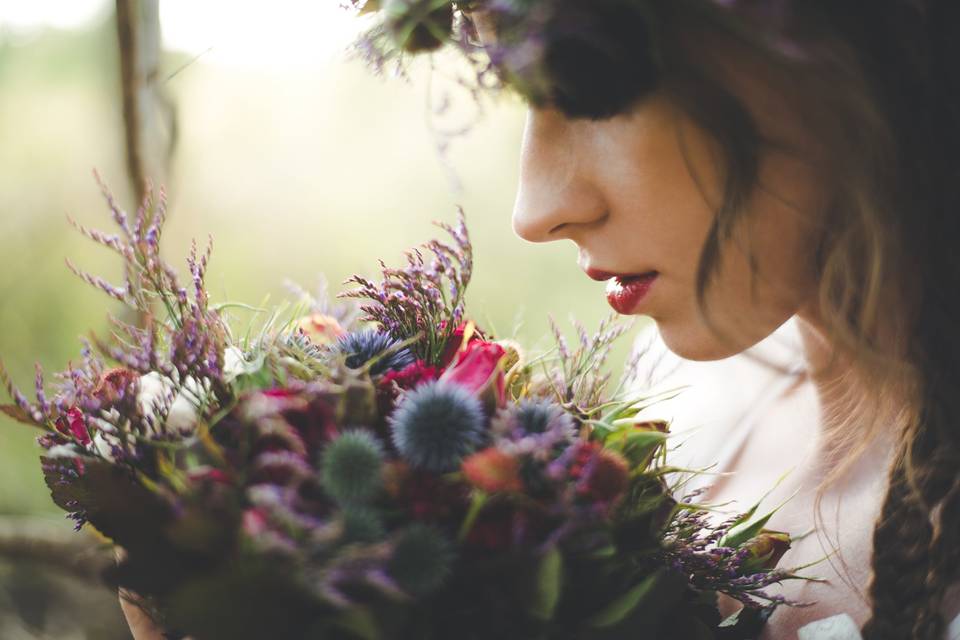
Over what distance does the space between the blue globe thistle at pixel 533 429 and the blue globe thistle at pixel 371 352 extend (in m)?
0.10

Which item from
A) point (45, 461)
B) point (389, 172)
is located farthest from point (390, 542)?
point (389, 172)

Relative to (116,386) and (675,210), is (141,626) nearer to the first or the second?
(116,386)

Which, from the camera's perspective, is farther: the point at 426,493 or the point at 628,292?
the point at 628,292

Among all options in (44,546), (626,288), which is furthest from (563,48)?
(44,546)

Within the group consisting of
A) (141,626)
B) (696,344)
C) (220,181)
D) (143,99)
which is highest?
(220,181)

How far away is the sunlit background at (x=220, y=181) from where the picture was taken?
131 cm

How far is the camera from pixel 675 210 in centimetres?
60

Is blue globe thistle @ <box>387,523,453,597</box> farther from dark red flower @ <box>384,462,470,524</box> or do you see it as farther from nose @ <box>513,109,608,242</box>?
nose @ <box>513,109,608,242</box>

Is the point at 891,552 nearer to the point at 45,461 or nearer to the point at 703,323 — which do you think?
the point at 703,323

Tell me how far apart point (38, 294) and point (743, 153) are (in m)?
1.35

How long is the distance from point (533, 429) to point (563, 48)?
0.26 metres

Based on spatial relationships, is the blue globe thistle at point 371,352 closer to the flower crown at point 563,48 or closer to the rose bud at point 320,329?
the rose bud at point 320,329

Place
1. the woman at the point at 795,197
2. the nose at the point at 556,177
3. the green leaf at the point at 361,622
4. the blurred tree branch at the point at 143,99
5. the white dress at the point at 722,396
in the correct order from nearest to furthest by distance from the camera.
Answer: the green leaf at the point at 361,622
the woman at the point at 795,197
the nose at the point at 556,177
the white dress at the point at 722,396
the blurred tree branch at the point at 143,99

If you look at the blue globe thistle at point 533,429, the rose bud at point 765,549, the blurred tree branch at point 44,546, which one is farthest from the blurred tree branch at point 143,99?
the rose bud at point 765,549
